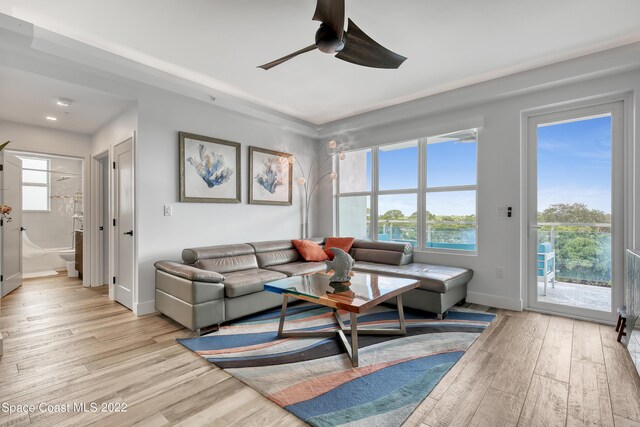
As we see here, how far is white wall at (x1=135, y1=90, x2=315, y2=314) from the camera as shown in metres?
3.39

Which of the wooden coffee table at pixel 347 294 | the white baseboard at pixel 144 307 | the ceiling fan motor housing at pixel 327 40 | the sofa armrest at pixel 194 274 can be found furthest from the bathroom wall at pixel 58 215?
the ceiling fan motor housing at pixel 327 40

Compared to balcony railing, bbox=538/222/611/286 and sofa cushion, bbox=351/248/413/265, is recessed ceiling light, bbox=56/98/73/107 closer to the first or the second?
sofa cushion, bbox=351/248/413/265

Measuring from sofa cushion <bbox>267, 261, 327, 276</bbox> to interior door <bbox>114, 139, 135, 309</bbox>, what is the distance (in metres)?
1.65

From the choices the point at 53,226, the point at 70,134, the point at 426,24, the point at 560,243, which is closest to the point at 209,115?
the point at 70,134

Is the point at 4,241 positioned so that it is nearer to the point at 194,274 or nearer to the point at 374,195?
the point at 194,274

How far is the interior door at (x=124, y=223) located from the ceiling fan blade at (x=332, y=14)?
8.84 feet

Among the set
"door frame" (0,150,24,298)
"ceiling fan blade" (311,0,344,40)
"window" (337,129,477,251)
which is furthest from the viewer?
"window" (337,129,477,251)

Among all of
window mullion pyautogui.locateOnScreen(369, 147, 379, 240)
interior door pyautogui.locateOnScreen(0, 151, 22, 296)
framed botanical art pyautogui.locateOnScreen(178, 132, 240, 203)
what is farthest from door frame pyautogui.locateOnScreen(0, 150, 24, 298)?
window mullion pyautogui.locateOnScreen(369, 147, 379, 240)

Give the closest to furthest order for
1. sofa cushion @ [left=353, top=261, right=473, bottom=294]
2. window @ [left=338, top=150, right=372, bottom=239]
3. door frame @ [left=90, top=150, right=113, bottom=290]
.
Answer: sofa cushion @ [left=353, top=261, right=473, bottom=294] → door frame @ [left=90, top=150, right=113, bottom=290] → window @ [left=338, top=150, right=372, bottom=239]

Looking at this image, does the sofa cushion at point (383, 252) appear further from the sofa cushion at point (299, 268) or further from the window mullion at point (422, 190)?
the sofa cushion at point (299, 268)

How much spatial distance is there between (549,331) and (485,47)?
2.78 m

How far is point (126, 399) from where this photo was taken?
6.11 ft

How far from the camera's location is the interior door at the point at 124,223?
3.51m

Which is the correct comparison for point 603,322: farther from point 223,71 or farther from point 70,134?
point 70,134
